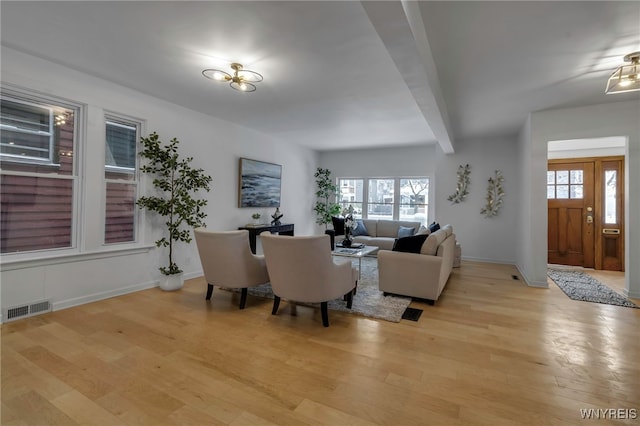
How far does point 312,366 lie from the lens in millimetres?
2084

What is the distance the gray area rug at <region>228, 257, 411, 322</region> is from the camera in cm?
304

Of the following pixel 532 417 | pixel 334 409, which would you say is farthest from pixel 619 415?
pixel 334 409

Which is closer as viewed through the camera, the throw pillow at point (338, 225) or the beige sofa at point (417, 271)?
the beige sofa at point (417, 271)

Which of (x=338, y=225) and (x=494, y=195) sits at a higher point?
(x=494, y=195)

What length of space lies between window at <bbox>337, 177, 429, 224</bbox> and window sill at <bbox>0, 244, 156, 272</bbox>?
16.7 feet

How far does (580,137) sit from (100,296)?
263 inches

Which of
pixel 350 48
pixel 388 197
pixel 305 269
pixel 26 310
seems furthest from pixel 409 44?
pixel 388 197

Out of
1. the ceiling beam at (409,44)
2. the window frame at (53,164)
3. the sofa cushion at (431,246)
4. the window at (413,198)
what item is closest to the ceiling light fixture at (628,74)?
the ceiling beam at (409,44)

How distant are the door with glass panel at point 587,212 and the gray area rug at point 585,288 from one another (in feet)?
2.13

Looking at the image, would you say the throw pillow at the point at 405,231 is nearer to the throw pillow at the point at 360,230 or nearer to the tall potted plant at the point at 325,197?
the throw pillow at the point at 360,230

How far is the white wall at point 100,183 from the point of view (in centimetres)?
288

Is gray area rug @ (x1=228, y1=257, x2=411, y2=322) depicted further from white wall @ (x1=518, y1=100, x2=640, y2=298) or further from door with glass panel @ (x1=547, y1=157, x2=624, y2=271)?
door with glass panel @ (x1=547, y1=157, x2=624, y2=271)

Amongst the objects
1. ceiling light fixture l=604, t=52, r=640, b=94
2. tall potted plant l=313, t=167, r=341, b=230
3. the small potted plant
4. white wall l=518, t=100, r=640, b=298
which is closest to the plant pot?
the small potted plant

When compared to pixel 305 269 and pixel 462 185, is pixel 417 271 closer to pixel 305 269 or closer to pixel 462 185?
pixel 305 269
